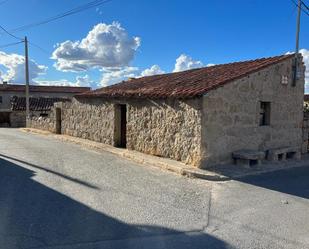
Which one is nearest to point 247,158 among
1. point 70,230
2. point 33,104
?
point 70,230

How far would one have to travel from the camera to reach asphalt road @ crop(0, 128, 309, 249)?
4838 millimetres

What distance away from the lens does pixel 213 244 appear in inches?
186

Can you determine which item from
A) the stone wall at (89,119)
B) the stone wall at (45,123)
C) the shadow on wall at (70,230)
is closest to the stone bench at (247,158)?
the shadow on wall at (70,230)

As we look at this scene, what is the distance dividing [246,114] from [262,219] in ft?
19.3

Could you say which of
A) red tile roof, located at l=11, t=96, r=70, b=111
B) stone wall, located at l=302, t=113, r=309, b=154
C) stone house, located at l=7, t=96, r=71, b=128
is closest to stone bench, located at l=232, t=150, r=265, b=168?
stone wall, located at l=302, t=113, r=309, b=154

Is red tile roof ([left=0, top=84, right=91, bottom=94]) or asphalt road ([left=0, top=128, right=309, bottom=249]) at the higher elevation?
red tile roof ([left=0, top=84, right=91, bottom=94])

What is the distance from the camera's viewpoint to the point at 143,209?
6.18 metres

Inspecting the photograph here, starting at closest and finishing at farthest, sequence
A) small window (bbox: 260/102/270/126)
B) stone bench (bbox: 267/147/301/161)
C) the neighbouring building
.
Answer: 1. stone bench (bbox: 267/147/301/161)
2. small window (bbox: 260/102/270/126)
3. the neighbouring building

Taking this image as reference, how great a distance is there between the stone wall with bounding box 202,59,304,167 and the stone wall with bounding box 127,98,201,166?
0.39 m

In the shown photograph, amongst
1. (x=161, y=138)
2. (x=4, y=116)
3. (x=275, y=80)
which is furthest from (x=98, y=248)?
(x=4, y=116)

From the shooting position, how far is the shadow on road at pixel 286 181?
26.0 feet

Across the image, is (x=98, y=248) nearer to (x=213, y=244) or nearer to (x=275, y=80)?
(x=213, y=244)

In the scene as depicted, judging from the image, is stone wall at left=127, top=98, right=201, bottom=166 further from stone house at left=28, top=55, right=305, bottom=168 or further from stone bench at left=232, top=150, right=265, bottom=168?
stone bench at left=232, top=150, right=265, bottom=168

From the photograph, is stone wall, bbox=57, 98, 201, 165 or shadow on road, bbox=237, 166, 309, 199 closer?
shadow on road, bbox=237, 166, 309, 199
